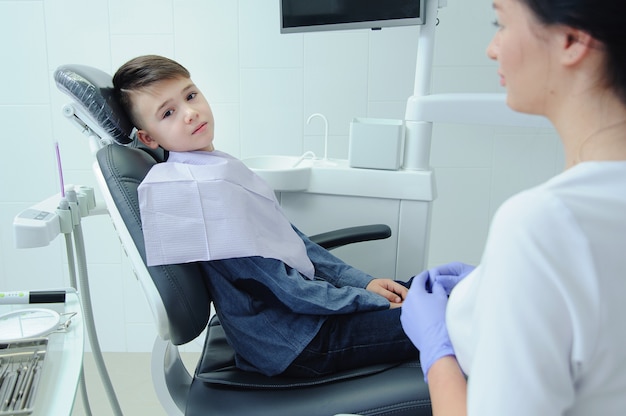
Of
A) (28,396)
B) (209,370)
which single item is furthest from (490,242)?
(209,370)

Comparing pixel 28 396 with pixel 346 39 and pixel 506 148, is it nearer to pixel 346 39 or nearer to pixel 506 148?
pixel 346 39

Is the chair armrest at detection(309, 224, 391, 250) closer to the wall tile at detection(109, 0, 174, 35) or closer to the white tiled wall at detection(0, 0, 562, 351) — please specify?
the white tiled wall at detection(0, 0, 562, 351)

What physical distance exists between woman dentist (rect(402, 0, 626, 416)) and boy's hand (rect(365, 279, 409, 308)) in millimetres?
799

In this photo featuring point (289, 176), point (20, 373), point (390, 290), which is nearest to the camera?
point (20, 373)

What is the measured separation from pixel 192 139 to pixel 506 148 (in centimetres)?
134

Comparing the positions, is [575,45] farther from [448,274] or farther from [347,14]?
[347,14]

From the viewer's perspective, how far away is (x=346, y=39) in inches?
83.6

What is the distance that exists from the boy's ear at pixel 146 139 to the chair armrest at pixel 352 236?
525 millimetres

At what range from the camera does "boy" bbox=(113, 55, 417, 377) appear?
1213mm

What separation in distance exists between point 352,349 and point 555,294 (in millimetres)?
779

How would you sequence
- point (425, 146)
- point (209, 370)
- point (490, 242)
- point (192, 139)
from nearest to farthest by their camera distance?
point (490, 242) → point (209, 370) → point (192, 139) → point (425, 146)

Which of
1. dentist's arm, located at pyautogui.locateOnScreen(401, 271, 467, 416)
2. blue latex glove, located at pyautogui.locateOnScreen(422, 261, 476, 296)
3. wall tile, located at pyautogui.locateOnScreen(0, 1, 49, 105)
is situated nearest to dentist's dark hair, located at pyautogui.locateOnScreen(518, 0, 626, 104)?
dentist's arm, located at pyautogui.locateOnScreen(401, 271, 467, 416)

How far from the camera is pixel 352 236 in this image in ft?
5.18

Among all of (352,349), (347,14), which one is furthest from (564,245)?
(347,14)
